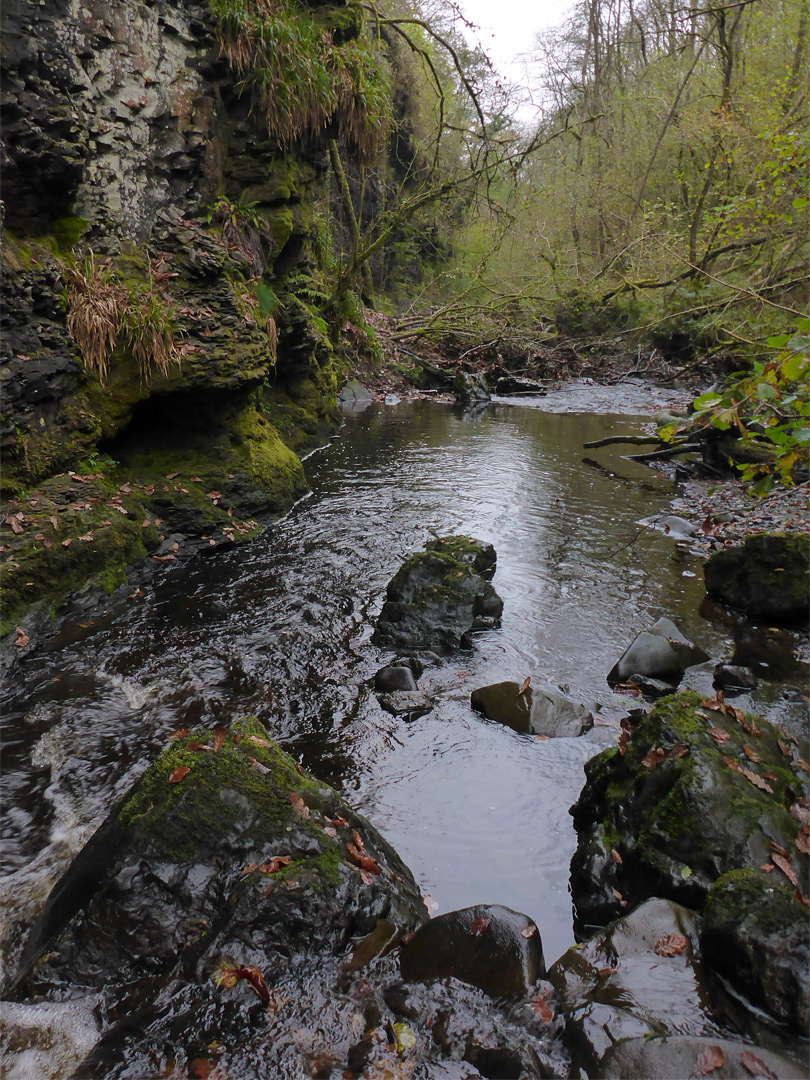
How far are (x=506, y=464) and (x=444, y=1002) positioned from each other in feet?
30.9

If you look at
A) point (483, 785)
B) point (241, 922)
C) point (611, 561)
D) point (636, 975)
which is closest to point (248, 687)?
point (483, 785)

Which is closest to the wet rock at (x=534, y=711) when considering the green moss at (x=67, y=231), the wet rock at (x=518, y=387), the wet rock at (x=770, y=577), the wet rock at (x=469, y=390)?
the wet rock at (x=770, y=577)

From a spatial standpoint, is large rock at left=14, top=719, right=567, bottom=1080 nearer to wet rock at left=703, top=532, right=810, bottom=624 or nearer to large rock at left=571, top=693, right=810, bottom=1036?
large rock at left=571, top=693, right=810, bottom=1036

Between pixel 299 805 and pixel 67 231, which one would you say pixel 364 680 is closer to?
pixel 299 805

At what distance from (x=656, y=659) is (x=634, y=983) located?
2629 millimetres

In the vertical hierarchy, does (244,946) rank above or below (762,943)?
below

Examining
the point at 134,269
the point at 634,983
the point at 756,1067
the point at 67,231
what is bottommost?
the point at 634,983

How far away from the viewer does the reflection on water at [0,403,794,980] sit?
3273 mm

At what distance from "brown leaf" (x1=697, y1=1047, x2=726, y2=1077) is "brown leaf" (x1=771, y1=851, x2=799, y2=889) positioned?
0.90 m

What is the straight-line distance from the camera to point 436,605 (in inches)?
212

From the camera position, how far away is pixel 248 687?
4.50 meters

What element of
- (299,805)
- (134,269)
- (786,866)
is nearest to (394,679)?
(299,805)

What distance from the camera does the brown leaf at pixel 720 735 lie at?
10.4ft

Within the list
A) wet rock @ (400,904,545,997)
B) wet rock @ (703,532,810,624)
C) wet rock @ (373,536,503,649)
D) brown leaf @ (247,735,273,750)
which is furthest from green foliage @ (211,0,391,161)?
wet rock @ (400,904,545,997)
